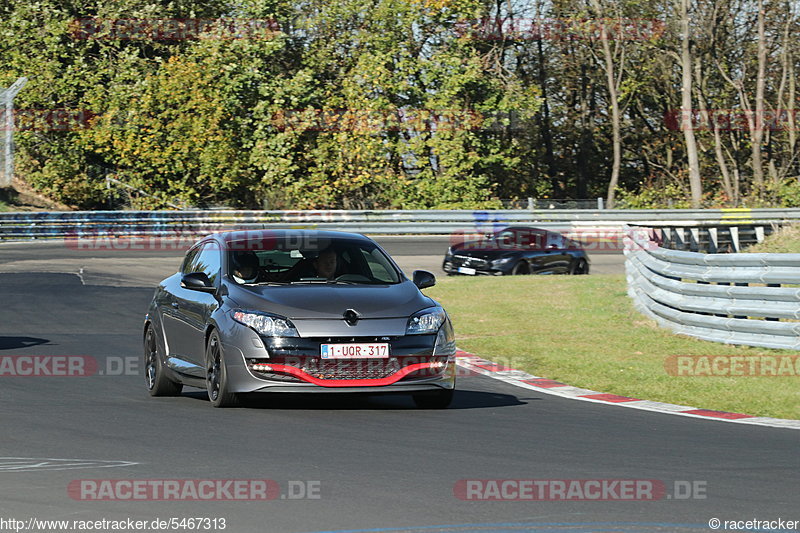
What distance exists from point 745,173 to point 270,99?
66.9ft

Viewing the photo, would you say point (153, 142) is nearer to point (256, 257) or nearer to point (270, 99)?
point (270, 99)

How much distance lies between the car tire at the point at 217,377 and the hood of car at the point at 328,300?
38 centimetres

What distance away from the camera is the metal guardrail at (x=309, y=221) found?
36844mm

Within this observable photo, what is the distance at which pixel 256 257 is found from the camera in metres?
10.8

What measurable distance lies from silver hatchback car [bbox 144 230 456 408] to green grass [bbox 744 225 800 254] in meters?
13.0

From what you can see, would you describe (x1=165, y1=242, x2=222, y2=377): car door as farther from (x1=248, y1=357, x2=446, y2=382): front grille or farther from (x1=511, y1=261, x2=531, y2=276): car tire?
(x1=511, y1=261, x2=531, y2=276): car tire

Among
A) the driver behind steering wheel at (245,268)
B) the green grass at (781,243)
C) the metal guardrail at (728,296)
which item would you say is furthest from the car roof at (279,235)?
the green grass at (781,243)

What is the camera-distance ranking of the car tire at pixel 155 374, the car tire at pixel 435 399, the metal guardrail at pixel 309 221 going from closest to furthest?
the car tire at pixel 435 399 → the car tire at pixel 155 374 → the metal guardrail at pixel 309 221

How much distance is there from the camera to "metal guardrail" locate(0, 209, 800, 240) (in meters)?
36.8

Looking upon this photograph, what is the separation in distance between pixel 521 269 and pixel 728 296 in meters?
15.2

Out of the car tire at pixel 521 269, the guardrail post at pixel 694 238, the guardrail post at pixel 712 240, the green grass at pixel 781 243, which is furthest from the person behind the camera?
the car tire at pixel 521 269

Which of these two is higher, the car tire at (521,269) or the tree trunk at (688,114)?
the tree trunk at (688,114)

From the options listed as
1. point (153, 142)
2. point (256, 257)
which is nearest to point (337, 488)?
point (256, 257)

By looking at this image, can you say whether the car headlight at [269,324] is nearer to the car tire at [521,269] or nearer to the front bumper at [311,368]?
the front bumper at [311,368]
